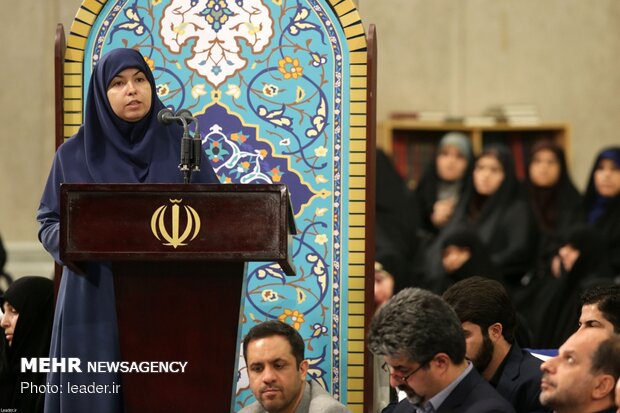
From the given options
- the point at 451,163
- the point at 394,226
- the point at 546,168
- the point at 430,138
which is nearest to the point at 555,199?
the point at 546,168

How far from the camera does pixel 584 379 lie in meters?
3.88

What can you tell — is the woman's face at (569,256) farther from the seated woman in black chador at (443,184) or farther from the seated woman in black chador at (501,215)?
the seated woman in black chador at (443,184)

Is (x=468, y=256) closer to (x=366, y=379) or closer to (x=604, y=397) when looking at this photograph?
(x=366, y=379)

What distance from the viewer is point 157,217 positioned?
3936 mm

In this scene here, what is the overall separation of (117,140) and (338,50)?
1069 millimetres

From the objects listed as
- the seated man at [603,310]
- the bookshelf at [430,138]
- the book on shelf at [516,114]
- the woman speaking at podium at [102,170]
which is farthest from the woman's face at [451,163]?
the woman speaking at podium at [102,170]

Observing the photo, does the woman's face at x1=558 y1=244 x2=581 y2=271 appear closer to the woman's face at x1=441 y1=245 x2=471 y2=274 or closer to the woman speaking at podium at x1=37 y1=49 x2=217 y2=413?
the woman's face at x1=441 y1=245 x2=471 y2=274

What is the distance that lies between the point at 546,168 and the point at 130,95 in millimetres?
5136

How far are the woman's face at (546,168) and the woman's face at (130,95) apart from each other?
198 inches

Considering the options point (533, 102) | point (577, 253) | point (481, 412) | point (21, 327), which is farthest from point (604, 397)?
point (533, 102)

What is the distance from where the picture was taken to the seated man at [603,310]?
430 centimetres

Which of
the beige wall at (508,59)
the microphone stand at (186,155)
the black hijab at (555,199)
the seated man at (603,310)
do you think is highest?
the beige wall at (508,59)

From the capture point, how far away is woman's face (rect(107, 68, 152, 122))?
4340 millimetres

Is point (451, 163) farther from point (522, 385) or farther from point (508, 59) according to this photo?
point (522, 385)
